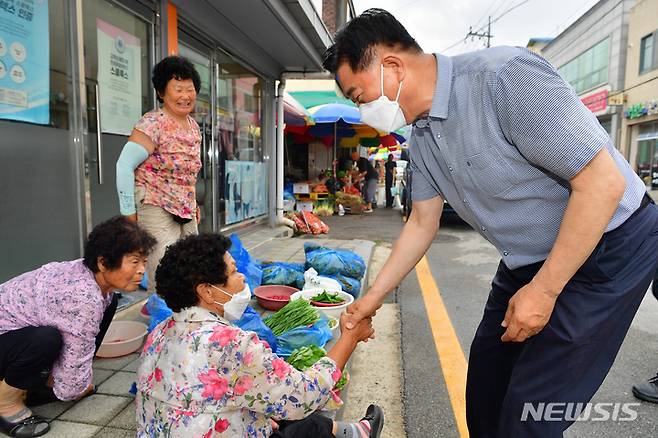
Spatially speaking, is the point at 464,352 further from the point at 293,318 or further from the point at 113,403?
the point at 113,403

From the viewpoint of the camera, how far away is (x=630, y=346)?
3555mm

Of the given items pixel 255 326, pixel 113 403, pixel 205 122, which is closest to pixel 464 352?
pixel 255 326

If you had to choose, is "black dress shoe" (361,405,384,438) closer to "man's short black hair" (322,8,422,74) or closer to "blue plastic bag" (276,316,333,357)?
"blue plastic bag" (276,316,333,357)

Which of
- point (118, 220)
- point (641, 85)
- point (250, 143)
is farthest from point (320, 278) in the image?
point (641, 85)

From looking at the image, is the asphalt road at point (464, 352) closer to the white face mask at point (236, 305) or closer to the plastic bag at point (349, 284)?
the plastic bag at point (349, 284)

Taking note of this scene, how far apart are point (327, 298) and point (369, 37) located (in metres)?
2.37

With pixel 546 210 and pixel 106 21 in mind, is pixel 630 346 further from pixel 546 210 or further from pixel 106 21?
pixel 106 21

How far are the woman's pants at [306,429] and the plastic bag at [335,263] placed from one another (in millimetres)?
2452

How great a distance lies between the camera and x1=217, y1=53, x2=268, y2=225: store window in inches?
256

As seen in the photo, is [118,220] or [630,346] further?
[630,346]

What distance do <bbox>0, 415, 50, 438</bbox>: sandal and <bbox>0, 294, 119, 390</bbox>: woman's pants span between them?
0.15 meters

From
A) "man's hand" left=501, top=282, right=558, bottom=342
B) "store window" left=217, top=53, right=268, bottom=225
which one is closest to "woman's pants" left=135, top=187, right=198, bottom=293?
"man's hand" left=501, top=282, right=558, bottom=342

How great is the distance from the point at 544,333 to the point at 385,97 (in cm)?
93

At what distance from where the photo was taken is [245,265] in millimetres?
3914
